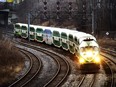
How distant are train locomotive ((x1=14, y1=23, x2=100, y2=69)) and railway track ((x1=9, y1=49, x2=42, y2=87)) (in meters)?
3.84

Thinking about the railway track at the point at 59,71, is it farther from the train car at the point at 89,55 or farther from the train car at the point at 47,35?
the train car at the point at 47,35

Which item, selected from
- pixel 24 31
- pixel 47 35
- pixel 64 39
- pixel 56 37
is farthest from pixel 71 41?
pixel 24 31

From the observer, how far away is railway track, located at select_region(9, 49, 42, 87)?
2479cm

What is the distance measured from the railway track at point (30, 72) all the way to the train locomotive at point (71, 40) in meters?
3.84

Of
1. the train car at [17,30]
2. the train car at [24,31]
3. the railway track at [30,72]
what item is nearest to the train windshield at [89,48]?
the railway track at [30,72]

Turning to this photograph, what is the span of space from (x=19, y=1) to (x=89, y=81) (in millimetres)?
68199

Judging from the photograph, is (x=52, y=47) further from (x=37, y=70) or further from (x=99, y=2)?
(x=99, y=2)

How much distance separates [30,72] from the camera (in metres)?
28.9

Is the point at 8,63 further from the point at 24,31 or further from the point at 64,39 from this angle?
the point at 24,31

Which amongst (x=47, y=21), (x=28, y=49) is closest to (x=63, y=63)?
(x=28, y=49)

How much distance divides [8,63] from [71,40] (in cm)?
726

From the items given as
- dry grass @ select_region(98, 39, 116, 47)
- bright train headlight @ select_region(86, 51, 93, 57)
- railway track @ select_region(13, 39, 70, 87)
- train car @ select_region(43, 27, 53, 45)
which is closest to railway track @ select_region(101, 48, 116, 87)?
bright train headlight @ select_region(86, 51, 93, 57)

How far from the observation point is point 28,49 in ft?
144

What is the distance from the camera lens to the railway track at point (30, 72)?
24794 millimetres
